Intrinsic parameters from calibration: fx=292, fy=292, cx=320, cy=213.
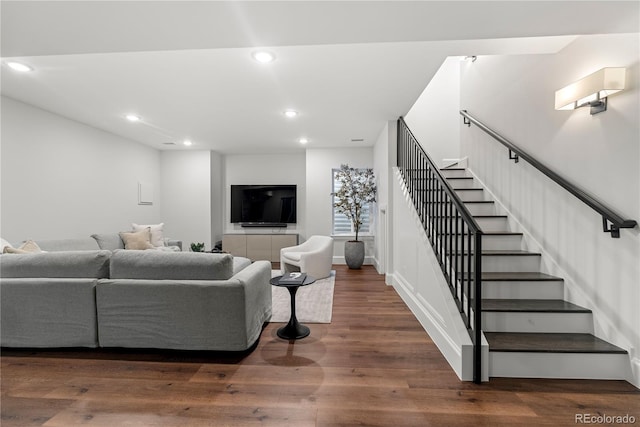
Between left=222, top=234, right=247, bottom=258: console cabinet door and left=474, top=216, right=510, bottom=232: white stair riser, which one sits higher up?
left=474, top=216, right=510, bottom=232: white stair riser

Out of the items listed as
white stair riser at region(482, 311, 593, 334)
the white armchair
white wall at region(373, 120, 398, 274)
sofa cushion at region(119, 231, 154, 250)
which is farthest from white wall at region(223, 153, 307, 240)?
white stair riser at region(482, 311, 593, 334)

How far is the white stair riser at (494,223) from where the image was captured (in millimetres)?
3426

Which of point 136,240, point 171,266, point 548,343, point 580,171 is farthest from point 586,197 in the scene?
point 136,240

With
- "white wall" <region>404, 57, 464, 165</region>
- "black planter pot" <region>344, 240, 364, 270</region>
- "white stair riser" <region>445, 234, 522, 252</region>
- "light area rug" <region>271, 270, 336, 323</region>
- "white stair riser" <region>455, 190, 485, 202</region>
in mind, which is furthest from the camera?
"black planter pot" <region>344, 240, 364, 270</region>

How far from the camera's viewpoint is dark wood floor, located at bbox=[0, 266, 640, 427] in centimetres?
171

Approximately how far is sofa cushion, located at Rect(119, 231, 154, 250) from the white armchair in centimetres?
237

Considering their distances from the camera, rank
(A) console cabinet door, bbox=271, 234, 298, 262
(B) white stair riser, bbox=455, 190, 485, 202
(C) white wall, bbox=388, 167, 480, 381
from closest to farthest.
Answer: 1. (C) white wall, bbox=388, 167, 480, 381
2. (B) white stair riser, bbox=455, 190, 485, 202
3. (A) console cabinet door, bbox=271, 234, 298, 262

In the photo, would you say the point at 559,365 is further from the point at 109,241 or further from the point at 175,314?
the point at 109,241

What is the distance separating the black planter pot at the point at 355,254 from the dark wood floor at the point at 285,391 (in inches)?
126

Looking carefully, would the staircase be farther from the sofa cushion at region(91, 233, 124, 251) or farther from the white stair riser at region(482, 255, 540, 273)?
the sofa cushion at region(91, 233, 124, 251)

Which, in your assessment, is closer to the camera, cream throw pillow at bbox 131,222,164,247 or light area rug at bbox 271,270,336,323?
light area rug at bbox 271,270,336,323

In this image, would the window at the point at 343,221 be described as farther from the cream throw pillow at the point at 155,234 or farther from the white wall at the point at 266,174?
the cream throw pillow at the point at 155,234

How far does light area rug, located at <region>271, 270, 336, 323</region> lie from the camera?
3.25 meters

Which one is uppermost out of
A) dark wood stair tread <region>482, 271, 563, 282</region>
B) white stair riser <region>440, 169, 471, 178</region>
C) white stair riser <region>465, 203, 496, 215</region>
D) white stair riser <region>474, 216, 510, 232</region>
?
white stair riser <region>440, 169, 471, 178</region>
